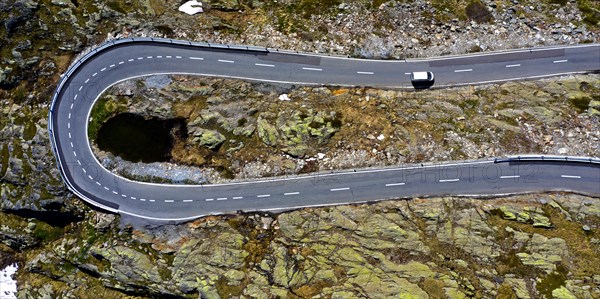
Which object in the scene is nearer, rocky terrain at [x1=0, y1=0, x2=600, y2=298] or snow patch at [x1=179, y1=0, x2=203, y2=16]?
rocky terrain at [x1=0, y1=0, x2=600, y2=298]

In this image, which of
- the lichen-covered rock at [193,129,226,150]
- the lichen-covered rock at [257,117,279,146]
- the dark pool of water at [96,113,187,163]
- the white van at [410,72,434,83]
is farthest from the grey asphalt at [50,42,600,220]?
the lichen-covered rock at [193,129,226,150]

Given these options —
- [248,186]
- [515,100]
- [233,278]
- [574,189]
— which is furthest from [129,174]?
[574,189]

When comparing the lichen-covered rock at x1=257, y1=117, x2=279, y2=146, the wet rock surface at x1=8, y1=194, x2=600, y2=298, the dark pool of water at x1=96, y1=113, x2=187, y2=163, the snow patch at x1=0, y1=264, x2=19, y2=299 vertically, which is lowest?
the snow patch at x1=0, y1=264, x2=19, y2=299

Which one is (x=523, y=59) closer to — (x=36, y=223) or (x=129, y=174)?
(x=129, y=174)

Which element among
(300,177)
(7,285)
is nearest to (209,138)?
(300,177)

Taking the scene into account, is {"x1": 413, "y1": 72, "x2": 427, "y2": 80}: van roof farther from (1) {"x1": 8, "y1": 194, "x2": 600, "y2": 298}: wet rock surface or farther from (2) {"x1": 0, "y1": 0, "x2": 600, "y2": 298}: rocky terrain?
(1) {"x1": 8, "y1": 194, "x2": 600, "y2": 298}: wet rock surface

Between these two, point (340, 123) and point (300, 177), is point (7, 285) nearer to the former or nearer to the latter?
point (300, 177)
